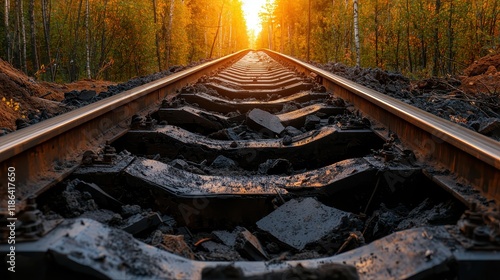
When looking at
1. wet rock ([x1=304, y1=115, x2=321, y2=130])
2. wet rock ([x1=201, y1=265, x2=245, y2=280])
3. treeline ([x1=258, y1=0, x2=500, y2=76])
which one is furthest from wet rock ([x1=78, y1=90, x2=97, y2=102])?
treeline ([x1=258, y1=0, x2=500, y2=76])

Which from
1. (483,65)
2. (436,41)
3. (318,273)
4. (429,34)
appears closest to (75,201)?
(318,273)

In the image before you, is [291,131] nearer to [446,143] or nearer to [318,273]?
[446,143]

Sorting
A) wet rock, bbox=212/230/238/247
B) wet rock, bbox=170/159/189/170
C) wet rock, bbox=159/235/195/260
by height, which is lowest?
wet rock, bbox=212/230/238/247

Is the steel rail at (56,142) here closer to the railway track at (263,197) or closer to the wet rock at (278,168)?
the railway track at (263,197)

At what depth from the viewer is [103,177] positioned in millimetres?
2379

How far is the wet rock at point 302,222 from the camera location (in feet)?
6.83

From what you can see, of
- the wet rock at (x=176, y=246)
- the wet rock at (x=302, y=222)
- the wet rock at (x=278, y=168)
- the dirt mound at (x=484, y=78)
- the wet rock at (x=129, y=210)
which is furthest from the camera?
the dirt mound at (x=484, y=78)

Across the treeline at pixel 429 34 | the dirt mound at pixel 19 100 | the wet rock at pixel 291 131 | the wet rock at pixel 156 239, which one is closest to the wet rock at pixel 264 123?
the wet rock at pixel 291 131

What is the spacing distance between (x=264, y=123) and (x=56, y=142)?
79.4 inches

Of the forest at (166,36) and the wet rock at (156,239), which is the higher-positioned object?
the forest at (166,36)

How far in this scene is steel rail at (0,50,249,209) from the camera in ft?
6.66

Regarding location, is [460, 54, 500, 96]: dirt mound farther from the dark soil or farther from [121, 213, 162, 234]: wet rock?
[121, 213, 162, 234]: wet rock

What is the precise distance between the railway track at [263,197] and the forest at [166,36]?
8874mm

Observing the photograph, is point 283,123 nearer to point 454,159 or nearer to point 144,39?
point 454,159
